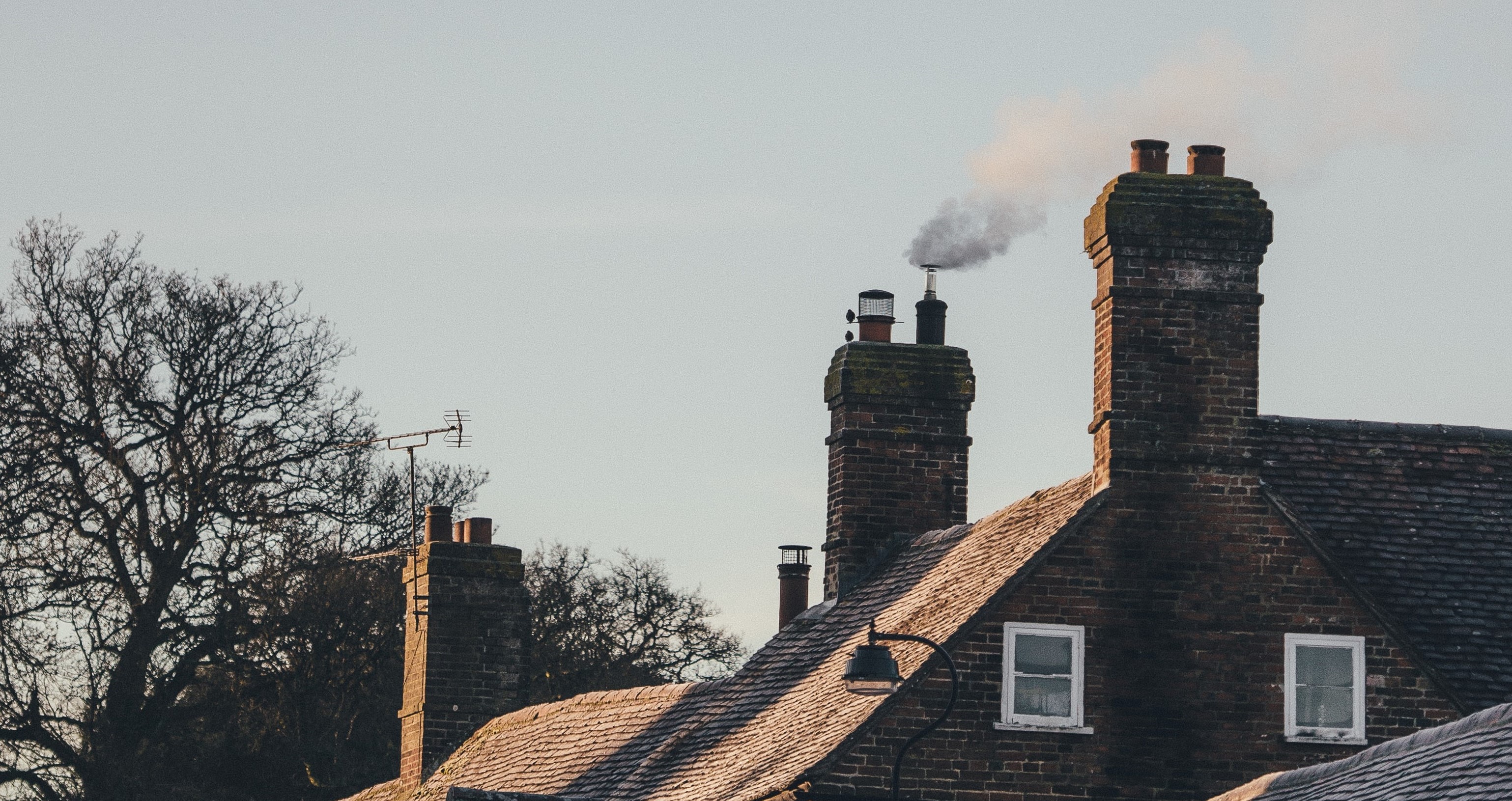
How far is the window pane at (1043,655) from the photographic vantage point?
21641mm

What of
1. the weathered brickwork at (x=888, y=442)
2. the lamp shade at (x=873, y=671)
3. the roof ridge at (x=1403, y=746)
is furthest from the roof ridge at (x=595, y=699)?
the roof ridge at (x=1403, y=746)

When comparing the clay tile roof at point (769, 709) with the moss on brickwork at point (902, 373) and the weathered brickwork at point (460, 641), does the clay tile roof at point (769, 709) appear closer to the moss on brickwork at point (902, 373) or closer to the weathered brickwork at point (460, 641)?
the weathered brickwork at point (460, 641)

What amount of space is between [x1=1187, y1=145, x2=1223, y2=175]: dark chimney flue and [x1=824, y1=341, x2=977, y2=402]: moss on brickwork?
4.90 meters

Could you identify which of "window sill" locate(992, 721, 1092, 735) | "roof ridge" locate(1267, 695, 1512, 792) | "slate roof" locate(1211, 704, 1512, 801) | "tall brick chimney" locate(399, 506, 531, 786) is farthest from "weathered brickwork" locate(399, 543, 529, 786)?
"roof ridge" locate(1267, 695, 1512, 792)

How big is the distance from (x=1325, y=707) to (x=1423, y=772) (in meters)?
7.42

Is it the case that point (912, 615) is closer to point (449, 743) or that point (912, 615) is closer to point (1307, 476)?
point (1307, 476)

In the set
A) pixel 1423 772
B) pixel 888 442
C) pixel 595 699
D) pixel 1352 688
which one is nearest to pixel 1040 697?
pixel 1352 688

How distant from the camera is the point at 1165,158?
23.0m

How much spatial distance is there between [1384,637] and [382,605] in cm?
2490

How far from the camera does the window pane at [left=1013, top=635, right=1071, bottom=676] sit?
71.0 ft

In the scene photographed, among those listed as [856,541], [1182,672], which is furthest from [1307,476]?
[856,541]

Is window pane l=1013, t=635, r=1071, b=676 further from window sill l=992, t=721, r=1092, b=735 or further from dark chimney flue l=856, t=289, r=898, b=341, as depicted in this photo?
dark chimney flue l=856, t=289, r=898, b=341

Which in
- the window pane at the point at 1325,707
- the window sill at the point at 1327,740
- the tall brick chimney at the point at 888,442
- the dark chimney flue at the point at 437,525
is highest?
the tall brick chimney at the point at 888,442

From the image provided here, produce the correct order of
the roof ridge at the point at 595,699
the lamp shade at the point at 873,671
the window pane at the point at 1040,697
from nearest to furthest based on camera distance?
the lamp shade at the point at 873,671 → the window pane at the point at 1040,697 → the roof ridge at the point at 595,699
